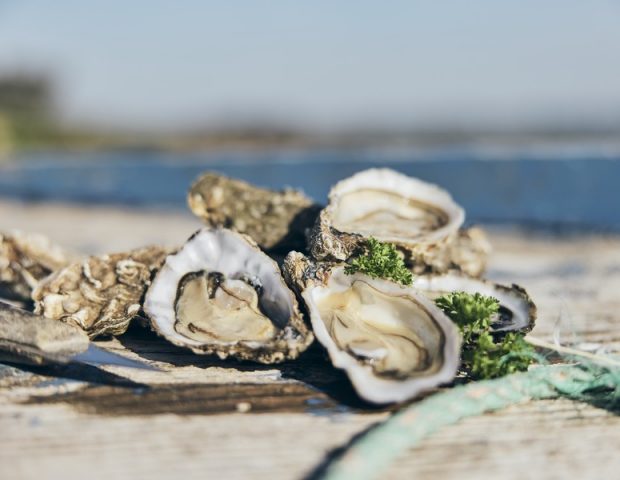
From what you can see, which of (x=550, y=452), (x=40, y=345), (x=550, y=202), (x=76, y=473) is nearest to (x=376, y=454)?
(x=550, y=452)

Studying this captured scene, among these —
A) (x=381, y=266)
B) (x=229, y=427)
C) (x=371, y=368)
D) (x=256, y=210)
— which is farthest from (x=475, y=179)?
(x=229, y=427)

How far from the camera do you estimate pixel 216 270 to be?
2590 millimetres

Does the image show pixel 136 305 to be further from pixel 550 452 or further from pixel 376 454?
pixel 550 452

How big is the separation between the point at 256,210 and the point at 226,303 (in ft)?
2.88

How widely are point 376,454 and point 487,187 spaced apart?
19.5 feet

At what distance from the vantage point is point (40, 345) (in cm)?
211

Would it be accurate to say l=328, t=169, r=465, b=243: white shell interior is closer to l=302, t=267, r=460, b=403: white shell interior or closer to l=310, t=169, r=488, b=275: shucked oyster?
l=310, t=169, r=488, b=275: shucked oyster

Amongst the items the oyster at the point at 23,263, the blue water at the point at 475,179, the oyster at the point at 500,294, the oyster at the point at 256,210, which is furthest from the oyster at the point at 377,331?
the blue water at the point at 475,179

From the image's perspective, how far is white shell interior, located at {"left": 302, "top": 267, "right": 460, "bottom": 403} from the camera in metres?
1.87

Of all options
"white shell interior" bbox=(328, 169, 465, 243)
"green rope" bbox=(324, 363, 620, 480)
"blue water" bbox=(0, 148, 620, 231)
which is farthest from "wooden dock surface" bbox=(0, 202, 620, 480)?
"blue water" bbox=(0, 148, 620, 231)

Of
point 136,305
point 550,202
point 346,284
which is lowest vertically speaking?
point 136,305

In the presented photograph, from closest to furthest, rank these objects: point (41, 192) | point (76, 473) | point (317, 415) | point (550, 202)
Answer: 1. point (76, 473)
2. point (317, 415)
3. point (550, 202)
4. point (41, 192)

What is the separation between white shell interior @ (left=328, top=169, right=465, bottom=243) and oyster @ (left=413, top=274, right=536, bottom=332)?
10.6 inches

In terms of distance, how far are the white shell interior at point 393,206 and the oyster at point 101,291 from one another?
863mm
